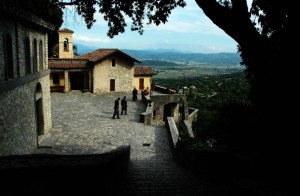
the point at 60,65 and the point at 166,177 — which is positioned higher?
the point at 60,65

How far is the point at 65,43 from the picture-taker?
127 ft

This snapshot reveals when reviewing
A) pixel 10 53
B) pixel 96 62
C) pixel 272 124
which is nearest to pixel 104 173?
pixel 272 124

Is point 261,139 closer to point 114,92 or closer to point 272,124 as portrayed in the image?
point 272,124

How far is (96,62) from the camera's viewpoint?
33.5m

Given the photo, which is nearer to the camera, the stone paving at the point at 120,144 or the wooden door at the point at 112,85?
the stone paving at the point at 120,144

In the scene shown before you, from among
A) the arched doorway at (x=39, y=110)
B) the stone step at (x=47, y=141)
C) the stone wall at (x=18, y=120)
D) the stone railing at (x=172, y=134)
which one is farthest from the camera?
the arched doorway at (x=39, y=110)

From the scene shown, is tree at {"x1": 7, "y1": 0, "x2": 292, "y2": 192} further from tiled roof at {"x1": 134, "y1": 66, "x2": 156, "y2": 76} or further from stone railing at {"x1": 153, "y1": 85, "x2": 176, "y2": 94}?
tiled roof at {"x1": 134, "y1": 66, "x2": 156, "y2": 76}

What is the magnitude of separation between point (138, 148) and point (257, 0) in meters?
10.8

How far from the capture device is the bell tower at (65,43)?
37.5 m

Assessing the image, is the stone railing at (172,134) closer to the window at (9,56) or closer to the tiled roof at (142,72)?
the window at (9,56)

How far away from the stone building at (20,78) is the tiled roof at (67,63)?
17.3 m

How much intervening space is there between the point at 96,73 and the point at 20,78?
72.2ft

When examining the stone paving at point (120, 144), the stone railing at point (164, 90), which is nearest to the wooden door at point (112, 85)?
the stone paving at point (120, 144)

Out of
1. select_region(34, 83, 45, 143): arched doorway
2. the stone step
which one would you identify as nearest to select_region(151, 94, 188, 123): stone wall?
the stone step
